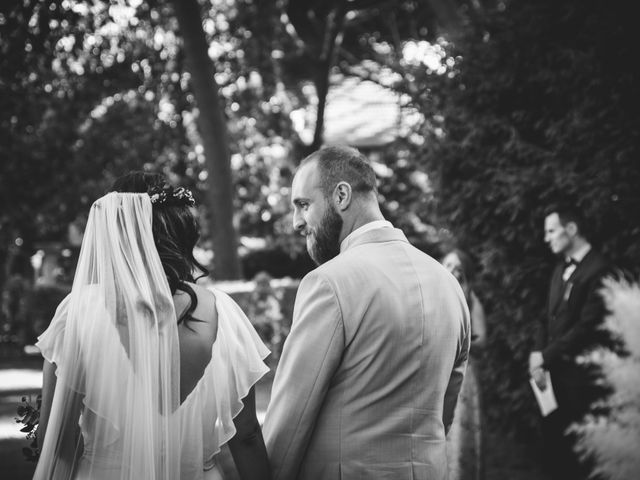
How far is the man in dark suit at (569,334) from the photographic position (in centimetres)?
518

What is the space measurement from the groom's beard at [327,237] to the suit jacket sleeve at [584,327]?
3012 mm

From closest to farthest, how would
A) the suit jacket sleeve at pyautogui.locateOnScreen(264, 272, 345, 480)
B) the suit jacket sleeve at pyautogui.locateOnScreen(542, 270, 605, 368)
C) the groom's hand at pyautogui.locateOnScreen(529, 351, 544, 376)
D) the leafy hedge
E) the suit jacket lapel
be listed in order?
the suit jacket sleeve at pyautogui.locateOnScreen(264, 272, 345, 480) → the suit jacket sleeve at pyautogui.locateOnScreen(542, 270, 605, 368) → the groom's hand at pyautogui.locateOnScreen(529, 351, 544, 376) → the suit jacket lapel → the leafy hedge

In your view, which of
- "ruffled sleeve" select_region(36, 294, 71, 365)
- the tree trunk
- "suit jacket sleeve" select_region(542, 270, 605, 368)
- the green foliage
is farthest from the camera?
the tree trunk

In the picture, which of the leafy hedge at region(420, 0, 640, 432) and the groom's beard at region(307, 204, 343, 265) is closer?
the groom's beard at region(307, 204, 343, 265)

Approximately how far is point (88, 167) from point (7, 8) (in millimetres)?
7779

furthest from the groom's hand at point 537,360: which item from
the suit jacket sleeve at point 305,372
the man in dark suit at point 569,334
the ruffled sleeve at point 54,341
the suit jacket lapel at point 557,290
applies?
the ruffled sleeve at point 54,341

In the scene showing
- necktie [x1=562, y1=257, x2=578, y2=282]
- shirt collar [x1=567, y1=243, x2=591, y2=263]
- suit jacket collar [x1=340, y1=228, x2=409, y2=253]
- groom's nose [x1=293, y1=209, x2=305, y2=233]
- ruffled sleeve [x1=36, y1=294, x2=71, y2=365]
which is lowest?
necktie [x1=562, y1=257, x2=578, y2=282]

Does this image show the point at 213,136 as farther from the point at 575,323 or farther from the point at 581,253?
the point at 575,323

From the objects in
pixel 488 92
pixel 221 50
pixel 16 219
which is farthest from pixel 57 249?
pixel 488 92

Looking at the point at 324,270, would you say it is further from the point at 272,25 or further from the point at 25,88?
the point at 272,25

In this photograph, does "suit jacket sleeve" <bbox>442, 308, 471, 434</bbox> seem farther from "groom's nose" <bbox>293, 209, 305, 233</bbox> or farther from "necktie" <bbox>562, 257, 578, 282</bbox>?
"necktie" <bbox>562, 257, 578, 282</bbox>

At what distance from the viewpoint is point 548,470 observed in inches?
263

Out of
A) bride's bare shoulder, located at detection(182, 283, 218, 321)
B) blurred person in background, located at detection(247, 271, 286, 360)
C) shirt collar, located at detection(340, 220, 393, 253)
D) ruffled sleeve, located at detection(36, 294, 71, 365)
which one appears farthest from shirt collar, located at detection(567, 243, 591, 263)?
blurred person in background, located at detection(247, 271, 286, 360)

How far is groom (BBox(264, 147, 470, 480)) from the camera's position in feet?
8.22
